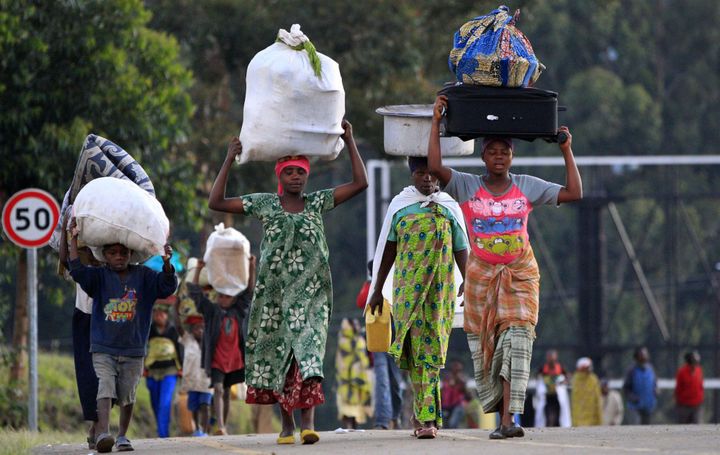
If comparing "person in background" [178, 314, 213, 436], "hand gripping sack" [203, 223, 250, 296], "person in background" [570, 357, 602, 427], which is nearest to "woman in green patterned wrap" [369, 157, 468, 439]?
"hand gripping sack" [203, 223, 250, 296]

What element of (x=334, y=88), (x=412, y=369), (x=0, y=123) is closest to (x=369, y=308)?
(x=412, y=369)

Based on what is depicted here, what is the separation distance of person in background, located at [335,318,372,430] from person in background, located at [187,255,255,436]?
15.5 feet

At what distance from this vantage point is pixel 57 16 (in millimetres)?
21328

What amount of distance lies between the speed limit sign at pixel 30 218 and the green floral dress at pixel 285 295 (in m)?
6.69

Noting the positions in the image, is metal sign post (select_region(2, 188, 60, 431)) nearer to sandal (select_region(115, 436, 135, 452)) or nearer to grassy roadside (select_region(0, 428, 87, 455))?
grassy roadside (select_region(0, 428, 87, 455))

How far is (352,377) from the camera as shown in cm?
2086

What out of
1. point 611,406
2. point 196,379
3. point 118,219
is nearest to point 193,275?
point 196,379

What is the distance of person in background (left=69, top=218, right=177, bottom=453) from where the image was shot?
10961mm

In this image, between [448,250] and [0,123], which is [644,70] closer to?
[0,123]

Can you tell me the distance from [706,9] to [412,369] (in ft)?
150

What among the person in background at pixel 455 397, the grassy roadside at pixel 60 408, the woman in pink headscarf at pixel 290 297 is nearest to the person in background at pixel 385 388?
the grassy roadside at pixel 60 408

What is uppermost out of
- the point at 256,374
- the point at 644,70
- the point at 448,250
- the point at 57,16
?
the point at 644,70

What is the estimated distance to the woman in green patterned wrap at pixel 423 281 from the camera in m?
11.5

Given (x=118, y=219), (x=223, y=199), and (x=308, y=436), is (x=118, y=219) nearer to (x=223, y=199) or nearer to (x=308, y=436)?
(x=223, y=199)
